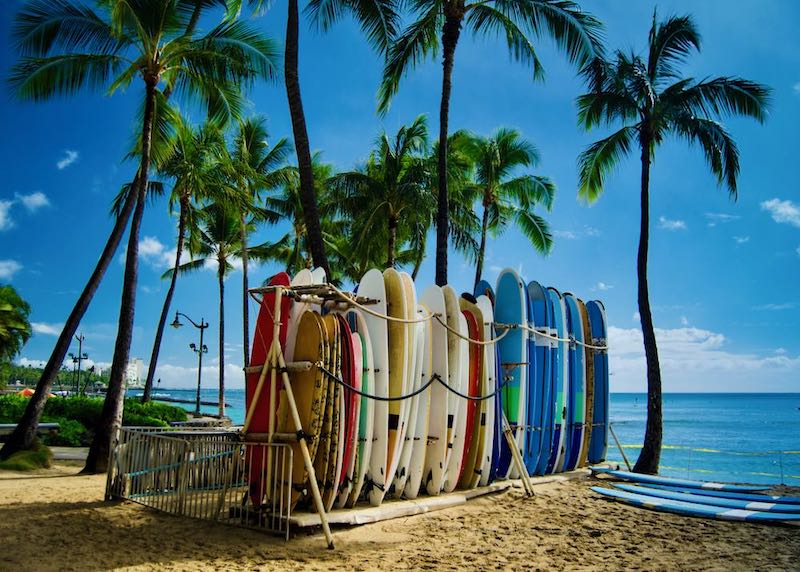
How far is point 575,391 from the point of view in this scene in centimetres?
1019

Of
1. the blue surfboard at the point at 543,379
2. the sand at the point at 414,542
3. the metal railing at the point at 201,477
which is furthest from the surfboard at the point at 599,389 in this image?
the metal railing at the point at 201,477

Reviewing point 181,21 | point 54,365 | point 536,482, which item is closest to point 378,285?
point 536,482

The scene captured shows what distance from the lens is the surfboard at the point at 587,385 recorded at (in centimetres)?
1031

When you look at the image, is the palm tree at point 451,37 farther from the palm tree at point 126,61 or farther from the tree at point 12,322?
the tree at point 12,322

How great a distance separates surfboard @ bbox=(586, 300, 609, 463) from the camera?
10.7 metres

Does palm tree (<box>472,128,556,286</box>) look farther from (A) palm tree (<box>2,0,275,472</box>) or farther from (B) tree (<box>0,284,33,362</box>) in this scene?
(B) tree (<box>0,284,33,362</box>)

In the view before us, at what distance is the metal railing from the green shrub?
14.8 feet

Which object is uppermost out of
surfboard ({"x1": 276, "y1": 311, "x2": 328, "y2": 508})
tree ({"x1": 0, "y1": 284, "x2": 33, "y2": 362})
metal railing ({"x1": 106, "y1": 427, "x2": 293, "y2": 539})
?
tree ({"x1": 0, "y1": 284, "x2": 33, "y2": 362})

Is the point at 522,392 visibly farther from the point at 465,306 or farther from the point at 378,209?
the point at 378,209

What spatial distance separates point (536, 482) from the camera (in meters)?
8.88

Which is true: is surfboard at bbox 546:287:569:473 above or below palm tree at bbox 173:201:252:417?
below

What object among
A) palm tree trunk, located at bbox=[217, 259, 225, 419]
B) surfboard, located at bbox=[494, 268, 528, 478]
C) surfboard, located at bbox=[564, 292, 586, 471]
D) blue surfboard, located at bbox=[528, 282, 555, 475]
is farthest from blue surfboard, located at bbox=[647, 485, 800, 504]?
palm tree trunk, located at bbox=[217, 259, 225, 419]

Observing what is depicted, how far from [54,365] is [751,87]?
14290 millimetres

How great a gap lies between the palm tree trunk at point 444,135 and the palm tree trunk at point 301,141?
2.88 m
